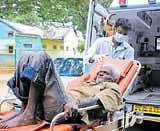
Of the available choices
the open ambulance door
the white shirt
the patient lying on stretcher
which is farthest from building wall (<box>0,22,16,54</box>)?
the patient lying on stretcher

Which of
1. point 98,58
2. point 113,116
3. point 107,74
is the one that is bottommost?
point 113,116

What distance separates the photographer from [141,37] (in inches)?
259

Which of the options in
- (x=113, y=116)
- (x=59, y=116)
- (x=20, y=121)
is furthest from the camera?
(x=113, y=116)

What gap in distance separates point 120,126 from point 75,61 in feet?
18.2

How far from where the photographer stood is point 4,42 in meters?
23.2

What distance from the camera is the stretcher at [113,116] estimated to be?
3.27 metres

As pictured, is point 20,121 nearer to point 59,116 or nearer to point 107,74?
point 59,116

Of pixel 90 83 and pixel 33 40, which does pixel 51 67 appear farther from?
pixel 33 40

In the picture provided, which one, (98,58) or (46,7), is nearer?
(98,58)

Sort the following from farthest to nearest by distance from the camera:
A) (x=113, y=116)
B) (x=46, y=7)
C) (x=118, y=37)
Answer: (x=46, y=7) < (x=118, y=37) < (x=113, y=116)

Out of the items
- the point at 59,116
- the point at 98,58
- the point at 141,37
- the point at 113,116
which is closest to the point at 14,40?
the point at 141,37

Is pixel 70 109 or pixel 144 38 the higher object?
pixel 144 38

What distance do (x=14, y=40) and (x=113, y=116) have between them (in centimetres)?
1813

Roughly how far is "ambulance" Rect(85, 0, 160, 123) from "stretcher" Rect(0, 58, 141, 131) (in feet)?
2.50
